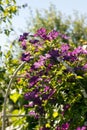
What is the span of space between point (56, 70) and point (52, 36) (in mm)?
453

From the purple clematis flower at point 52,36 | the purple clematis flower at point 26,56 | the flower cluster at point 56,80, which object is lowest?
the flower cluster at point 56,80

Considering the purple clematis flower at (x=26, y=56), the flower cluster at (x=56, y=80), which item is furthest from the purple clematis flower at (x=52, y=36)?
the purple clematis flower at (x=26, y=56)

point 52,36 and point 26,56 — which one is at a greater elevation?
point 52,36

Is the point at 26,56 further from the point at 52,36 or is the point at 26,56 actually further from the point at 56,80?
the point at 56,80

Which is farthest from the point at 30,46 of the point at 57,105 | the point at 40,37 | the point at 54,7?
the point at 54,7

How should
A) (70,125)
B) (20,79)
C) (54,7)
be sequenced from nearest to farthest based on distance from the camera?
(70,125) < (20,79) < (54,7)

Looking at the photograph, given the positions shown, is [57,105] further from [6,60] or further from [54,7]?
[54,7]

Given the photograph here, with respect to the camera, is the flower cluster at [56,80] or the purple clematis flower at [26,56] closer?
the flower cluster at [56,80]

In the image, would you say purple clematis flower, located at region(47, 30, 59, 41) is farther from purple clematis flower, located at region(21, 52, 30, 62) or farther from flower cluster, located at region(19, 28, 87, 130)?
purple clematis flower, located at region(21, 52, 30, 62)

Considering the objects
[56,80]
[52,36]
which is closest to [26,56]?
[52,36]

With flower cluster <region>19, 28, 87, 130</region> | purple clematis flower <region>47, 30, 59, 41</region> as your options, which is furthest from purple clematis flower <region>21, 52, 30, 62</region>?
purple clematis flower <region>47, 30, 59, 41</region>

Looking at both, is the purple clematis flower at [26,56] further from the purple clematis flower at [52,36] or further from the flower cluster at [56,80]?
the purple clematis flower at [52,36]

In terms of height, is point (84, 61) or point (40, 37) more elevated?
point (40, 37)

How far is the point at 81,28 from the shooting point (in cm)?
2950
